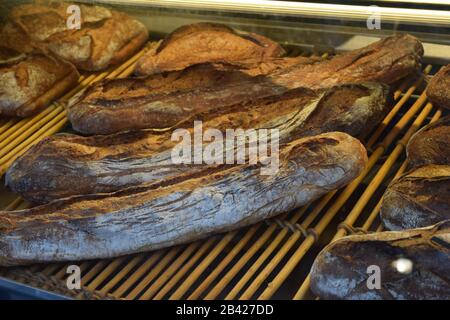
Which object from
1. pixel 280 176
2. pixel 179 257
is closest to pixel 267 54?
pixel 280 176

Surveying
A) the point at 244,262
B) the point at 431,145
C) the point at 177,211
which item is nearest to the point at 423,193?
the point at 431,145

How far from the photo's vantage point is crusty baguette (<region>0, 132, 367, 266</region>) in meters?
1.65

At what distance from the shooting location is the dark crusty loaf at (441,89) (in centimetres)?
199

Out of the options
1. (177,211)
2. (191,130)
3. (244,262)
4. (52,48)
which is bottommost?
(244,262)

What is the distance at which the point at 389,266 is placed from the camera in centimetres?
137

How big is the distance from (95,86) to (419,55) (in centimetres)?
113

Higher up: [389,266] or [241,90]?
[241,90]

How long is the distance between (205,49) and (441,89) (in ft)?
2.92

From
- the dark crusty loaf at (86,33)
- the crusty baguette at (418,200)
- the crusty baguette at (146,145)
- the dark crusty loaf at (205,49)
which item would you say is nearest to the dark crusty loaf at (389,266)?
the crusty baguette at (418,200)

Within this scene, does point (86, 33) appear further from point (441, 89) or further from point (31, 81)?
point (441, 89)

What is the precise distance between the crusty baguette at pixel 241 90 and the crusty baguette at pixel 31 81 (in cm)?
25

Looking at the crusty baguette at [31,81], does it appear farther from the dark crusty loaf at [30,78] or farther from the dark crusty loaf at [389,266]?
the dark crusty loaf at [389,266]
